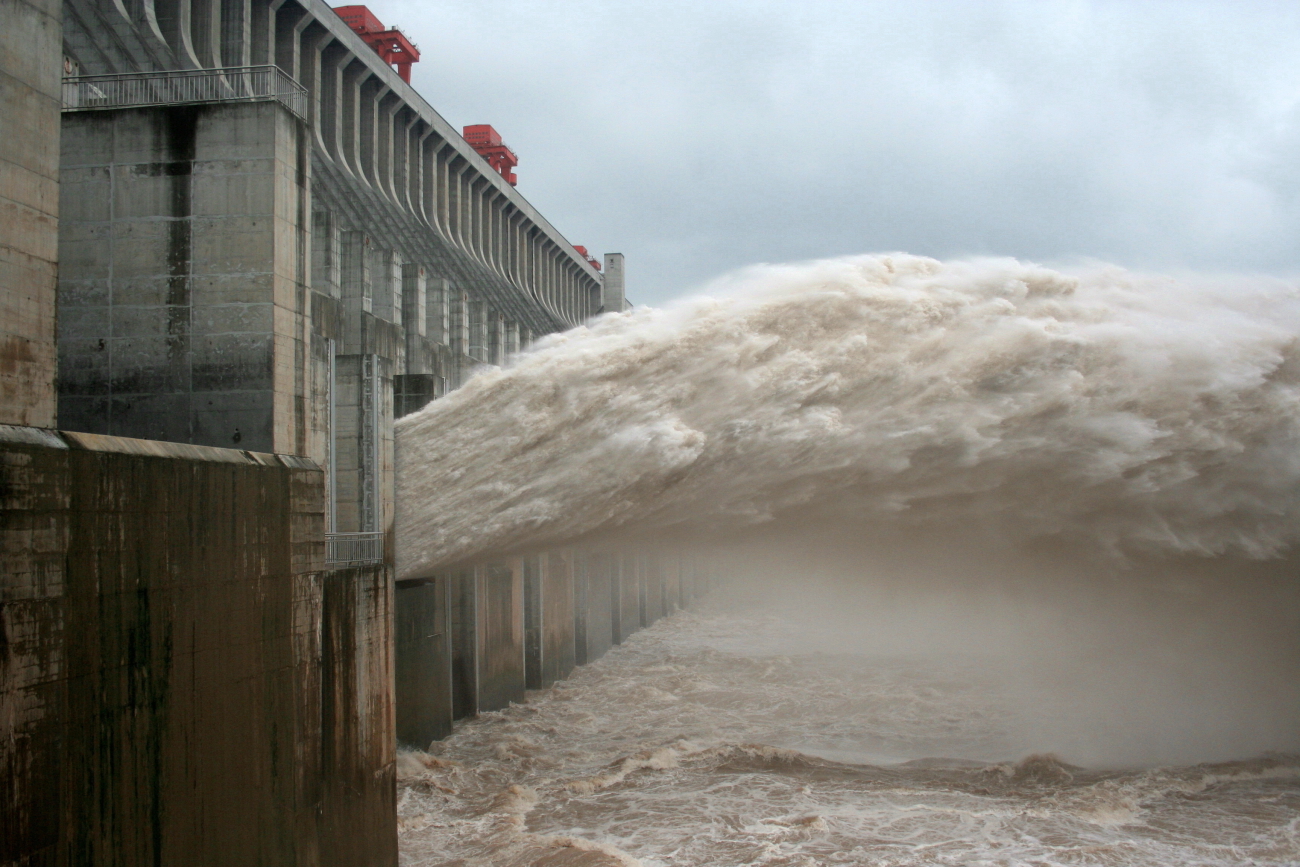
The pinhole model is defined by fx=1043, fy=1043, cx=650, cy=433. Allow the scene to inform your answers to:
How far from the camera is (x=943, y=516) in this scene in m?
17.6

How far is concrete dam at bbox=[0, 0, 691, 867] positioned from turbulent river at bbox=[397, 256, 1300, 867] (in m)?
2.85

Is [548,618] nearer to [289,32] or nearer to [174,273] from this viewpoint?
[289,32]

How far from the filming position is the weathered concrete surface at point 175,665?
8.84 m

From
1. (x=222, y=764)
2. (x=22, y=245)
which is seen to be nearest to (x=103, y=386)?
(x=22, y=245)

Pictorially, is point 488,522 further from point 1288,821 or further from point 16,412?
point 1288,821

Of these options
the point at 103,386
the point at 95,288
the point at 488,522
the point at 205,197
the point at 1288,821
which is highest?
the point at 205,197

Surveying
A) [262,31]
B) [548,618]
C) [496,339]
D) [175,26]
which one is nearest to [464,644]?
[548,618]

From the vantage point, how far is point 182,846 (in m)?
10.5

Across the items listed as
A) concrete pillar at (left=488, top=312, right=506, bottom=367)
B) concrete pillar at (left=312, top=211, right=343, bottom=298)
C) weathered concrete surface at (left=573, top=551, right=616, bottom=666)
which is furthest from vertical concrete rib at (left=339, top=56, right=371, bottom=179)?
weathered concrete surface at (left=573, top=551, right=616, bottom=666)

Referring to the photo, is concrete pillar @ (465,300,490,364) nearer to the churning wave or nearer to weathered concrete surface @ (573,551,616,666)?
weathered concrete surface @ (573,551,616,666)

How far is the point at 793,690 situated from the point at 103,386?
72.1 feet

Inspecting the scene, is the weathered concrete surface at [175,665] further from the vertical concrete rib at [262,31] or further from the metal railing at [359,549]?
the vertical concrete rib at [262,31]

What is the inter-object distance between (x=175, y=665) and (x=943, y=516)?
1209 cm

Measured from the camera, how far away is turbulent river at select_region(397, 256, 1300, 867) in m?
15.7
